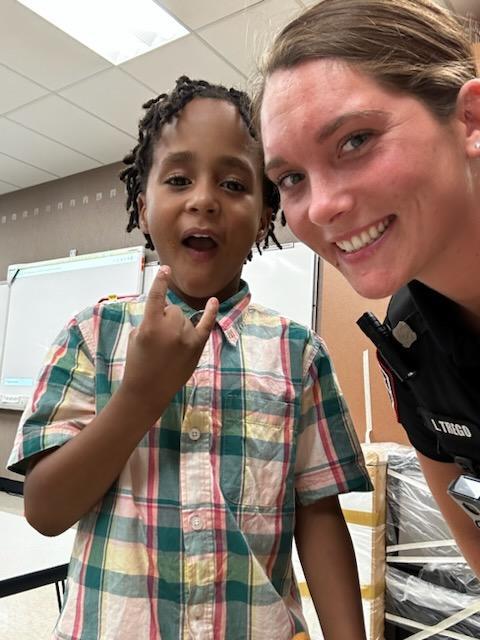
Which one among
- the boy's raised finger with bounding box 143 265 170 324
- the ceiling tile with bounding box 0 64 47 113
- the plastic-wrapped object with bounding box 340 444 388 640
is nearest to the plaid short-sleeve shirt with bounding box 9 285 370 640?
the boy's raised finger with bounding box 143 265 170 324

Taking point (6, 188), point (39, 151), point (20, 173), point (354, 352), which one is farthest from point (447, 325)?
point (6, 188)

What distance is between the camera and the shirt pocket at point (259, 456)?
68cm

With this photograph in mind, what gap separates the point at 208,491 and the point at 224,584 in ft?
0.36

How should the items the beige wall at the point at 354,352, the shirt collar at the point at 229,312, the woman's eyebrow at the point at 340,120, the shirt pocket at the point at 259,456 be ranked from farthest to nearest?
the beige wall at the point at 354,352 → the shirt collar at the point at 229,312 → the shirt pocket at the point at 259,456 → the woman's eyebrow at the point at 340,120

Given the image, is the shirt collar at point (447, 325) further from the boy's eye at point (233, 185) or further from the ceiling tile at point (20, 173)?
the ceiling tile at point (20, 173)

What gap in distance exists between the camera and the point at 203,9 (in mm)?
2416

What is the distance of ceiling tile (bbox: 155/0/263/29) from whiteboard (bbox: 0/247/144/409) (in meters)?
1.80

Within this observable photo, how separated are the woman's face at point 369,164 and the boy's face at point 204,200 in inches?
4.8

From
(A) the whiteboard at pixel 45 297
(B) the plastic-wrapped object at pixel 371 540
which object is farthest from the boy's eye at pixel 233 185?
(A) the whiteboard at pixel 45 297

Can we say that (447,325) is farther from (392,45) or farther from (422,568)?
(422,568)

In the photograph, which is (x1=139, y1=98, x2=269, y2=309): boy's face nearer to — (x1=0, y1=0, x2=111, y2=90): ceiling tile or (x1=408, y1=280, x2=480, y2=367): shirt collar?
(x1=408, y1=280, x2=480, y2=367): shirt collar

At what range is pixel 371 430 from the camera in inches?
97.8

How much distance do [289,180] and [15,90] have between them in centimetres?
319

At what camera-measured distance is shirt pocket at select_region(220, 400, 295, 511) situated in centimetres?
68
